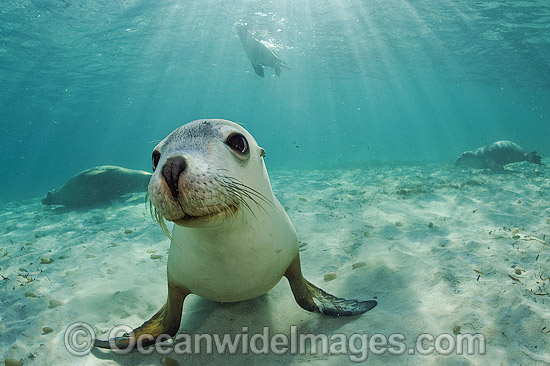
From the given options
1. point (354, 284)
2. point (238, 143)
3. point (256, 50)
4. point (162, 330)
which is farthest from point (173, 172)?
point (256, 50)

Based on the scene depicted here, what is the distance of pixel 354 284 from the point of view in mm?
3016

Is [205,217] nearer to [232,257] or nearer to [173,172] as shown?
[173,172]

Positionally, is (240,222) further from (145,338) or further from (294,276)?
(145,338)

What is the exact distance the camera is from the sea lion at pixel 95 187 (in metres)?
8.60

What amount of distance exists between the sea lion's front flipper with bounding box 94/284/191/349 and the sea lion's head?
2.98 ft

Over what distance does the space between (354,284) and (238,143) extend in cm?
197

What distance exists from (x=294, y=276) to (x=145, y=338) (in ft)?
3.77

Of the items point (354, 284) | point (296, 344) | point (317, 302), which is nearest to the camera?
point (296, 344)

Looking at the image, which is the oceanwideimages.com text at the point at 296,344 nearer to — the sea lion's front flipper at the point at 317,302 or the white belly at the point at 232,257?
the sea lion's front flipper at the point at 317,302

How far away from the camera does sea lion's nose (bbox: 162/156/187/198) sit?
51.7 inches

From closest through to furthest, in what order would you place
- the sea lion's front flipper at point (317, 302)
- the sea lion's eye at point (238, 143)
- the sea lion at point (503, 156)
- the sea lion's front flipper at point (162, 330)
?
the sea lion's eye at point (238, 143) → the sea lion's front flipper at point (162, 330) → the sea lion's front flipper at point (317, 302) → the sea lion at point (503, 156)

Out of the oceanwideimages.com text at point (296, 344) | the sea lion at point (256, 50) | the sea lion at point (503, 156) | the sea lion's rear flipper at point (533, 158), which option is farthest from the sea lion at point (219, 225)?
the sea lion's rear flipper at point (533, 158)

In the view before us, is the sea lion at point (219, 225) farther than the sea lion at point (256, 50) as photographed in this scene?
No

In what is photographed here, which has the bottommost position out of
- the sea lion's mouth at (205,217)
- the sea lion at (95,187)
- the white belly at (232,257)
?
the sea lion at (95,187)
